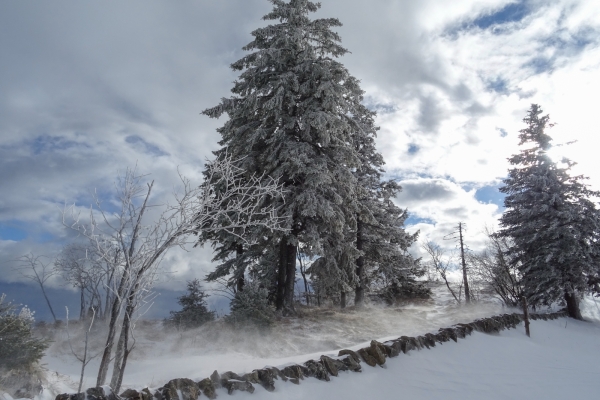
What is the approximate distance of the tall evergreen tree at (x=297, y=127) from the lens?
11.4 metres

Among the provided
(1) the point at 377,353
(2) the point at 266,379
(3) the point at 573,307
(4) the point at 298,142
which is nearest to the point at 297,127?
(4) the point at 298,142

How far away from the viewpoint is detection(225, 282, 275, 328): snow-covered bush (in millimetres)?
9172

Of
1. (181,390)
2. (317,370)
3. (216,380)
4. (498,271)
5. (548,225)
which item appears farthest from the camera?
(498,271)

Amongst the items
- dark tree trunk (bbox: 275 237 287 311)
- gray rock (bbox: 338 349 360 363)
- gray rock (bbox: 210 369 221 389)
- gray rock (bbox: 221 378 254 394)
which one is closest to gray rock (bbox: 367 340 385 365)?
gray rock (bbox: 338 349 360 363)

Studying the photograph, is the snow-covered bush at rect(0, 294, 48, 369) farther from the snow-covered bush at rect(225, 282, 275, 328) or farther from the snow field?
the snow-covered bush at rect(225, 282, 275, 328)

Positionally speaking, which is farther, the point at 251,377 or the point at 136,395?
the point at 251,377

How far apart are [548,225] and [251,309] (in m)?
17.2

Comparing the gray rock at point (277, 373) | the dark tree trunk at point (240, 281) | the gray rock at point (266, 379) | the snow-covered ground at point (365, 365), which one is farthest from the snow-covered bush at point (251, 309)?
the gray rock at point (266, 379)

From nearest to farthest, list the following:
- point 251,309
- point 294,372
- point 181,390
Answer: point 181,390, point 294,372, point 251,309

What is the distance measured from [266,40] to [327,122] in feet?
15.1

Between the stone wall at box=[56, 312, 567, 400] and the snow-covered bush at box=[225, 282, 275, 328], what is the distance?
373cm

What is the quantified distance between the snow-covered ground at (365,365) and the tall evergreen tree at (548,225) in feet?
18.7

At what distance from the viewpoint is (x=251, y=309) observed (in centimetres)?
932

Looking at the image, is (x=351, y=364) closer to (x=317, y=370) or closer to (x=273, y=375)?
(x=317, y=370)
